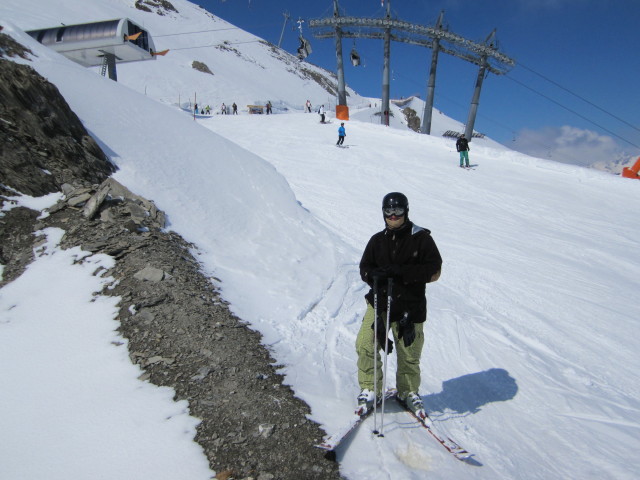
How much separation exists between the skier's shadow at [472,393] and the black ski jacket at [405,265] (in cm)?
137

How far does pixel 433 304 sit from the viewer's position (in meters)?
6.85

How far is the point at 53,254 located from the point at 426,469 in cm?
542

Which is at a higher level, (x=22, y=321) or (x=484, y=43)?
(x=484, y=43)

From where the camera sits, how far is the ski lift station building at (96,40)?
21.6m

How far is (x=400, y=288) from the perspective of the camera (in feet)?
11.1

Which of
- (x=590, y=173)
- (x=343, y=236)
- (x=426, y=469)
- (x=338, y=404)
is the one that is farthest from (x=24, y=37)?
(x=590, y=173)

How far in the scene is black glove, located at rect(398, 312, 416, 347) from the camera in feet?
11.1

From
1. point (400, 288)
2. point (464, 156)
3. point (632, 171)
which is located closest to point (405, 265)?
point (400, 288)

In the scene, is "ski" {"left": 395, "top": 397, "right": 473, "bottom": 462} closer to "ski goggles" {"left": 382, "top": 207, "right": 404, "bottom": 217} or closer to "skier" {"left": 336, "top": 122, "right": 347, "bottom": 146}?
"ski goggles" {"left": 382, "top": 207, "right": 404, "bottom": 217}

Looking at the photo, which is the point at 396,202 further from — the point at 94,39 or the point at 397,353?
the point at 94,39

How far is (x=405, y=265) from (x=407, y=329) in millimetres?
600

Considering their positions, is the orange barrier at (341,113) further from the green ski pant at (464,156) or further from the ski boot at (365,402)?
the ski boot at (365,402)

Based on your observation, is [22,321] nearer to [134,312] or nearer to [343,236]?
[134,312]

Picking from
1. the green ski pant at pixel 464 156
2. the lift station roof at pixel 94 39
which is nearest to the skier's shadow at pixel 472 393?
the green ski pant at pixel 464 156
